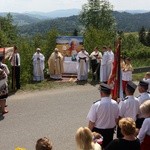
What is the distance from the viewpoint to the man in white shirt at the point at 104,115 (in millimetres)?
7195

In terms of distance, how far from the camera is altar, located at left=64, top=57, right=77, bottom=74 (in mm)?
19328

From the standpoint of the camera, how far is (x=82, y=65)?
1806 centimetres

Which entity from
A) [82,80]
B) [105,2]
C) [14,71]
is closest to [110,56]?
[82,80]

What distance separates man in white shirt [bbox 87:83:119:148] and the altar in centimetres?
1194

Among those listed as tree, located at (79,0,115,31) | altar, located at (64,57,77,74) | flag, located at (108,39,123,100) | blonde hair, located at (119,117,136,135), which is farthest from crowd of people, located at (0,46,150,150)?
tree, located at (79,0,115,31)

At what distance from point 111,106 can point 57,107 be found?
6.02 m

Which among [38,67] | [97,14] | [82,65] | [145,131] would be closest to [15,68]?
[38,67]

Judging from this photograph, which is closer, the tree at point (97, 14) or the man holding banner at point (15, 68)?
the man holding banner at point (15, 68)

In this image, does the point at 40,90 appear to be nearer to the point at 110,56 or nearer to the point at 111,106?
the point at 110,56

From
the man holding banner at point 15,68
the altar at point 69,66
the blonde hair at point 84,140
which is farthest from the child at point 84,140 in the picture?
the altar at point 69,66

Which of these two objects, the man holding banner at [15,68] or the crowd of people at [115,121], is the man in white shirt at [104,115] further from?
the man holding banner at [15,68]

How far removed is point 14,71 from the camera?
1580cm

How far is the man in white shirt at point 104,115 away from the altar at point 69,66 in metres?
11.9

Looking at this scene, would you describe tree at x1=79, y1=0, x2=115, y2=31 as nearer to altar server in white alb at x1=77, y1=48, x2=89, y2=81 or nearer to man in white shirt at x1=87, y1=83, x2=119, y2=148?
altar server in white alb at x1=77, y1=48, x2=89, y2=81
